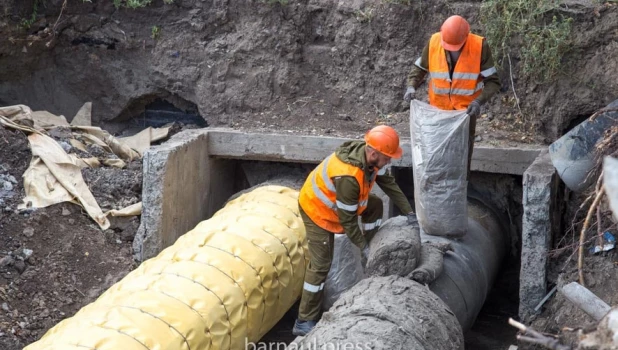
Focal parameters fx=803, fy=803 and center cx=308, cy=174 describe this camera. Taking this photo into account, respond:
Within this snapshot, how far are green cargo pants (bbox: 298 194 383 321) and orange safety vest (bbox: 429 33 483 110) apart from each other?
1138 mm

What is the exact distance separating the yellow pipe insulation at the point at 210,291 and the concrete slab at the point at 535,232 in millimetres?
1842

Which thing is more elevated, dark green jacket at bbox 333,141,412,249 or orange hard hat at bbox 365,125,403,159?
orange hard hat at bbox 365,125,403,159

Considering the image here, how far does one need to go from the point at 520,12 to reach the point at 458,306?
10.8ft

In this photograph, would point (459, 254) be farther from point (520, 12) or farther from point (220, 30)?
point (220, 30)

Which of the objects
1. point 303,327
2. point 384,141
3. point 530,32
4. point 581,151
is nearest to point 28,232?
point 303,327

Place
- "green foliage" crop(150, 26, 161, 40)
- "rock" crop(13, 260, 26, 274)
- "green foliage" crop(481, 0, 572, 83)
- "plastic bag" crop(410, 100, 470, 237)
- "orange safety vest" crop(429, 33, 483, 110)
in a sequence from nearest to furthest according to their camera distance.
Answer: "plastic bag" crop(410, 100, 470, 237) < "orange safety vest" crop(429, 33, 483, 110) < "rock" crop(13, 260, 26, 274) < "green foliage" crop(481, 0, 572, 83) < "green foliage" crop(150, 26, 161, 40)

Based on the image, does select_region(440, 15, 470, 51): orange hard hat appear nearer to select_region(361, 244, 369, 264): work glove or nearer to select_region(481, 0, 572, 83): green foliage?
select_region(481, 0, 572, 83): green foliage

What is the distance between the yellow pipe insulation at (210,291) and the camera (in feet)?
16.9

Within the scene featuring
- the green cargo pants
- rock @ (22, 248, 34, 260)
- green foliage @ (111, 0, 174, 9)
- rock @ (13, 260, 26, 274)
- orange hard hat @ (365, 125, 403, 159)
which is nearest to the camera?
orange hard hat @ (365, 125, 403, 159)

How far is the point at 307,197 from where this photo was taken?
20.4ft

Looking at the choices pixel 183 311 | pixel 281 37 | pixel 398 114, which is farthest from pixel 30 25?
pixel 183 311

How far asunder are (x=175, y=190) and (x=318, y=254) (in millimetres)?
1958

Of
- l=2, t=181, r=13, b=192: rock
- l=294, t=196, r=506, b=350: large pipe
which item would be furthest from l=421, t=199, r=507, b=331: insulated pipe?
l=2, t=181, r=13, b=192: rock

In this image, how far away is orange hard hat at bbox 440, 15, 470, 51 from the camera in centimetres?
649
